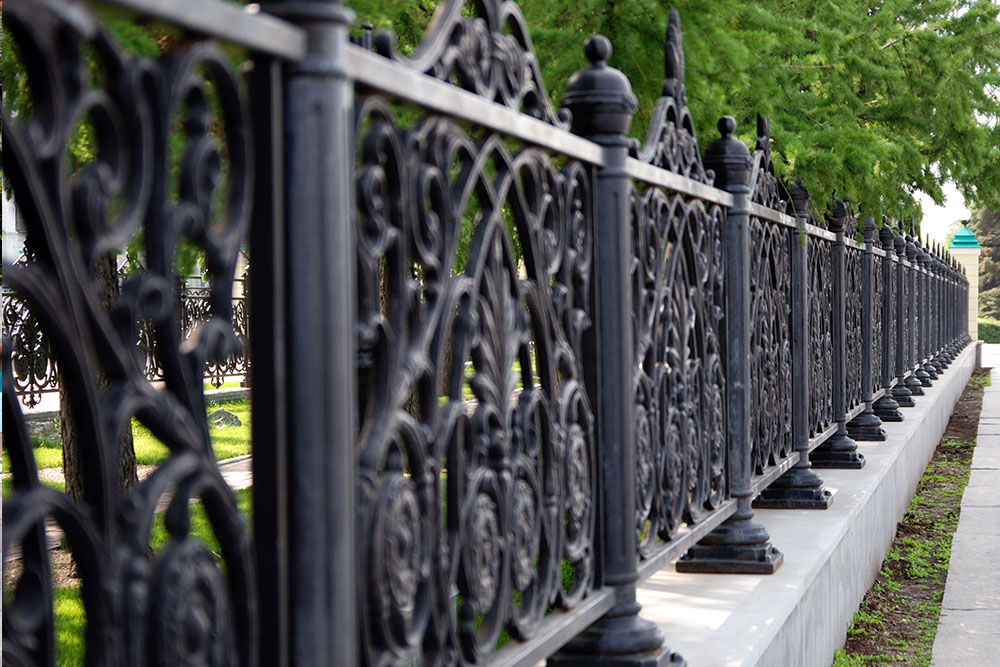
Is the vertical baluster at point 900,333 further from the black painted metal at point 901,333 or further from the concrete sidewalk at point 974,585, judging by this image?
the concrete sidewalk at point 974,585

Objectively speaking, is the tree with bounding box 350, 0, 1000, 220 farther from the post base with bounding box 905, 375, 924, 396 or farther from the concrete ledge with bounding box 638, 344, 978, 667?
the post base with bounding box 905, 375, 924, 396

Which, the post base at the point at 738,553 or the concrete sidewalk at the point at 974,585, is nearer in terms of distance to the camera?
the post base at the point at 738,553

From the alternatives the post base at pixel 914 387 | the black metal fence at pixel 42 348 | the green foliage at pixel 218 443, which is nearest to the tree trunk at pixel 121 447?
the black metal fence at pixel 42 348

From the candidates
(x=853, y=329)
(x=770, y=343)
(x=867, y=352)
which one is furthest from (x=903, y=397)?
(x=770, y=343)

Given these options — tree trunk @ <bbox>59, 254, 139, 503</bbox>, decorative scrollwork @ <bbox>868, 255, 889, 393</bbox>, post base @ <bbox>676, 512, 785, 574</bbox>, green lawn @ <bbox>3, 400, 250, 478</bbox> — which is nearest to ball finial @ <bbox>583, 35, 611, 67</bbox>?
post base @ <bbox>676, 512, 785, 574</bbox>

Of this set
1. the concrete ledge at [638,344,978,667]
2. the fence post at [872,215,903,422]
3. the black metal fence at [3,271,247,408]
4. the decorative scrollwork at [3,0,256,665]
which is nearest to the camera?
the decorative scrollwork at [3,0,256,665]

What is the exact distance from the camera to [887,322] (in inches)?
482

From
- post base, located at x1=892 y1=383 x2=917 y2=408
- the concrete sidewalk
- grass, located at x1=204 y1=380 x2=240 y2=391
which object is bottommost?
the concrete sidewalk

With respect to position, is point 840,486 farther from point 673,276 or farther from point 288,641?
point 288,641

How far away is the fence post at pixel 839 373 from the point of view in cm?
810

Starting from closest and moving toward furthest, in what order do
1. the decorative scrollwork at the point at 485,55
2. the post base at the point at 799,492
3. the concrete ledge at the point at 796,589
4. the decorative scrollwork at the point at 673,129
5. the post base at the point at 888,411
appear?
1. the decorative scrollwork at the point at 485,55
2. the decorative scrollwork at the point at 673,129
3. the concrete ledge at the point at 796,589
4. the post base at the point at 799,492
5. the post base at the point at 888,411

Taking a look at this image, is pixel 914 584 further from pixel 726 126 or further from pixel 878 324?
pixel 878 324

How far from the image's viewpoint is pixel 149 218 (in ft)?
4.92

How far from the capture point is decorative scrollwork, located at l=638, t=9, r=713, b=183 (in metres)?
3.85
